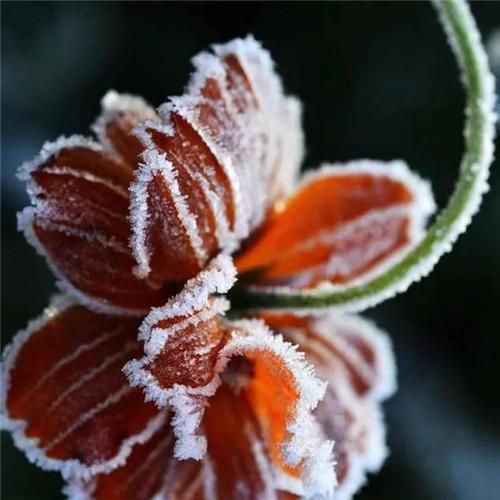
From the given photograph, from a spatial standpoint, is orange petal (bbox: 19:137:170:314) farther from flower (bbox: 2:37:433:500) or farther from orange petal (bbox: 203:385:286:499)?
orange petal (bbox: 203:385:286:499)

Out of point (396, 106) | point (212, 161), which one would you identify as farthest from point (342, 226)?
point (396, 106)

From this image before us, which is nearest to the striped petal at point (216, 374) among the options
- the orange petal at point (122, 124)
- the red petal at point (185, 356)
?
the red petal at point (185, 356)

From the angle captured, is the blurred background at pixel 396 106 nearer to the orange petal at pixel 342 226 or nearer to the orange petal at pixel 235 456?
the orange petal at pixel 342 226

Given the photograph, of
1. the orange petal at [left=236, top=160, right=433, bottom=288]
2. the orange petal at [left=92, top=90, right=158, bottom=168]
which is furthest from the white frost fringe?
the orange petal at [left=92, top=90, right=158, bottom=168]

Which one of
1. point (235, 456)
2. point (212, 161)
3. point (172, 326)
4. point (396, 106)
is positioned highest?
point (396, 106)

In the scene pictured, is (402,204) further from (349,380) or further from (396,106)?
(396,106)

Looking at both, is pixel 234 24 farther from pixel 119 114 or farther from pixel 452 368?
pixel 119 114

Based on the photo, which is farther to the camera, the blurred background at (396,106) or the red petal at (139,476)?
the blurred background at (396,106)
